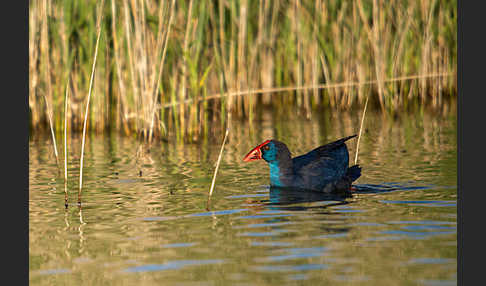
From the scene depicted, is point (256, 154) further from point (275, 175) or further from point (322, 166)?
point (322, 166)

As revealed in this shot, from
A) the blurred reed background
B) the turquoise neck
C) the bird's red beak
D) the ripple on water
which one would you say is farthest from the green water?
the blurred reed background

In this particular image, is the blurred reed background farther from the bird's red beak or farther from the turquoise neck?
the turquoise neck

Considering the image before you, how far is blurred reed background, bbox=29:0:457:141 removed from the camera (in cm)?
1152

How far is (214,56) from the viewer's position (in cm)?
1241

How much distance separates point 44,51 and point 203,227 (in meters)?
6.58

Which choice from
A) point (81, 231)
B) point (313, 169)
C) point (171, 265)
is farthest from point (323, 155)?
point (171, 265)

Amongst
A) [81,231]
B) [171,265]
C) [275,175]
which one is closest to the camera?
[171,265]

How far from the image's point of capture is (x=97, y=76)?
12.6 meters

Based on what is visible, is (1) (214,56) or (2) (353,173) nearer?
(2) (353,173)

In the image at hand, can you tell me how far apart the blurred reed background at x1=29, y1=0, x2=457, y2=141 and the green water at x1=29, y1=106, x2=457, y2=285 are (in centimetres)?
112

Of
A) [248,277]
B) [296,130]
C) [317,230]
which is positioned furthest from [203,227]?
[296,130]

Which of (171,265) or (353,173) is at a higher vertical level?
(353,173)

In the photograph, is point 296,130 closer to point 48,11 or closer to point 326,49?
point 326,49

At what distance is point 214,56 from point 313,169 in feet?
13.9
